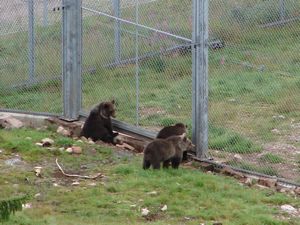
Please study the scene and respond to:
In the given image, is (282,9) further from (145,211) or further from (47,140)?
(145,211)

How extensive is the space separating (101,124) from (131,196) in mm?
3237


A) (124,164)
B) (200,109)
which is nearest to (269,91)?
(200,109)

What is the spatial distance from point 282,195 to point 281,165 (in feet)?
4.15

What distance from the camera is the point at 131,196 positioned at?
10.3 meters

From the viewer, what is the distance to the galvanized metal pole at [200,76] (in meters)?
11.8

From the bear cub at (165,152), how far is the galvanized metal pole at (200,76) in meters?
0.41

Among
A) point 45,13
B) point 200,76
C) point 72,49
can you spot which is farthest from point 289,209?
point 45,13

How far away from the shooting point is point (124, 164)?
1189 cm

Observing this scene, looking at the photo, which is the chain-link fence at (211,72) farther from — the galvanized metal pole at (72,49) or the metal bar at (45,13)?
the galvanized metal pole at (72,49)

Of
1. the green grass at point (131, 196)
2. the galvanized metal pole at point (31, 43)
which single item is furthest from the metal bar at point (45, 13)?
the green grass at point (131, 196)

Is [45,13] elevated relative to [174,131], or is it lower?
elevated

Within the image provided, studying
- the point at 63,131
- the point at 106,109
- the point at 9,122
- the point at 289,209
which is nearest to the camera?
the point at 289,209

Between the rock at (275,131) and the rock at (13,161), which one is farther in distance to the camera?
the rock at (275,131)

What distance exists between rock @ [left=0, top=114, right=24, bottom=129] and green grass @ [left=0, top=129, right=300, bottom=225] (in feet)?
6.71
